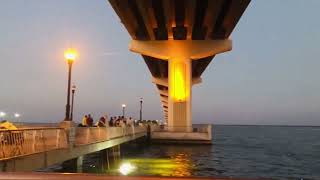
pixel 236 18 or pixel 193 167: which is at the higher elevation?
pixel 236 18

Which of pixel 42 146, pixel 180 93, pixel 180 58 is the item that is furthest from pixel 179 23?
pixel 42 146

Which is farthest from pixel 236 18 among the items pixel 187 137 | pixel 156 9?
pixel 187 137

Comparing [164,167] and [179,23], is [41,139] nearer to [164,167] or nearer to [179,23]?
[164,167]

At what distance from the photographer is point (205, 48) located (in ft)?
159

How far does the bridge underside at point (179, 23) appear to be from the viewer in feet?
121

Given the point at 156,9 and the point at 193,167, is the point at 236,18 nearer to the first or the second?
the point at 156,9

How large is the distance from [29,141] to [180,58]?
3670 centimetres

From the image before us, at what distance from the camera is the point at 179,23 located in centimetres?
4406

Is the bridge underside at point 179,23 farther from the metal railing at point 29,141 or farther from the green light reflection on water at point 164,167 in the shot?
the metal railing at point 29,141

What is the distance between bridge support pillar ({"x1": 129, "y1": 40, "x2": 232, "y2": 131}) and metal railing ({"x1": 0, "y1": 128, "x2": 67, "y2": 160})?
3259 cm

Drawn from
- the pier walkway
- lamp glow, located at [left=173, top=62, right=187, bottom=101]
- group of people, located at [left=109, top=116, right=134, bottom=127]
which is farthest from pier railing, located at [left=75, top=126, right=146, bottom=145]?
lamp glow, located at [left=173, top=62, right=187, bottom=101]

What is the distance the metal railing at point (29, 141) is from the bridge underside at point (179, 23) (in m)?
20.9

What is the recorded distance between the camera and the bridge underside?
36875mm

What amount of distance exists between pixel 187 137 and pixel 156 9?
50.9 ft
